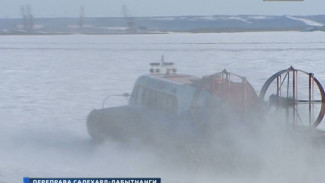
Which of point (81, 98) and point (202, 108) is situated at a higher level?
point (202, 108)

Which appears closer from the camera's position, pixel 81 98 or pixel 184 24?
pixel 184 24

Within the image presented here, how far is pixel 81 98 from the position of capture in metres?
14.7

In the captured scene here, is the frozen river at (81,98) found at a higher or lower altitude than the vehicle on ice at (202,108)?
lower

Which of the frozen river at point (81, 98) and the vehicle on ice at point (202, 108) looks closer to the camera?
the frozen river at point (81, 98)

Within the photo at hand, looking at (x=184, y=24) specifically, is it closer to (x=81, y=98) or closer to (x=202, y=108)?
(x=202, y=108)

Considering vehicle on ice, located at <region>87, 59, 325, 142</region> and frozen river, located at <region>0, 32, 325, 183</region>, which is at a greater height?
vehicle on ice, located at <region>87, 59, 325, 142</region>

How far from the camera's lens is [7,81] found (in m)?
17.9

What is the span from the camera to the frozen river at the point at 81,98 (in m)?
7.27

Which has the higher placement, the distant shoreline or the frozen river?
the distant shoreline

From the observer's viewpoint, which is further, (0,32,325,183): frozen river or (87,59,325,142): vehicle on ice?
(87,59,325,142): vehicle on ice

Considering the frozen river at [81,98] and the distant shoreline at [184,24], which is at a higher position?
the distant shoreline at [184,24]

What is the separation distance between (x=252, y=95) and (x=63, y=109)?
5.78m

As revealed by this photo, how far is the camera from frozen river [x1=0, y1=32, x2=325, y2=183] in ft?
23.9

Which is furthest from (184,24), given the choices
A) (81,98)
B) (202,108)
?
(81,98)
